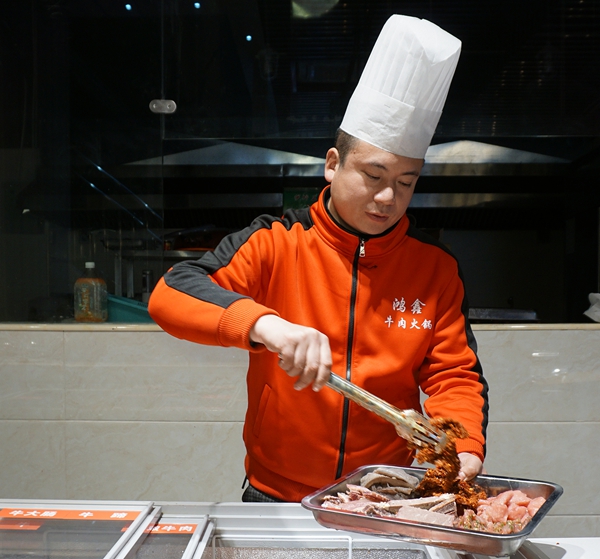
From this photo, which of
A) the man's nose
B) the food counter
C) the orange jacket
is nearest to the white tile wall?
the orange jacket

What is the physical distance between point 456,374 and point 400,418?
1.05 feet

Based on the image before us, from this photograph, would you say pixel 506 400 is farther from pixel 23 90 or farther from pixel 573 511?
pixel 23 90

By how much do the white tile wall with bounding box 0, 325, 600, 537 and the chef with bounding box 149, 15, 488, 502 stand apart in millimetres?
1122

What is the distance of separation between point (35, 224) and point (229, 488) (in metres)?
1.46

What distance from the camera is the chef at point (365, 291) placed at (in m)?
1.21

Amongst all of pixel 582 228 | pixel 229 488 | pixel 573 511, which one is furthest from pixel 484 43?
pixel 229 488

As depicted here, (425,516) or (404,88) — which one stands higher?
(404,88)

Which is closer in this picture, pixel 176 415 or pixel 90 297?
pixel 176 415

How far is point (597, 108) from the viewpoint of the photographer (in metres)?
2.93

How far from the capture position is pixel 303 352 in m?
0.90

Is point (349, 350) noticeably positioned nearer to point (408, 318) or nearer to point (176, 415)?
point (408, 318)

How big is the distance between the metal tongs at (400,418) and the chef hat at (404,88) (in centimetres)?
52

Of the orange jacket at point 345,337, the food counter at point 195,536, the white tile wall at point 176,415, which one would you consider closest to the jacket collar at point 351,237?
the orange jacket at point 345,337

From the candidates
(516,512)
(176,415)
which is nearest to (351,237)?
(516,512)
